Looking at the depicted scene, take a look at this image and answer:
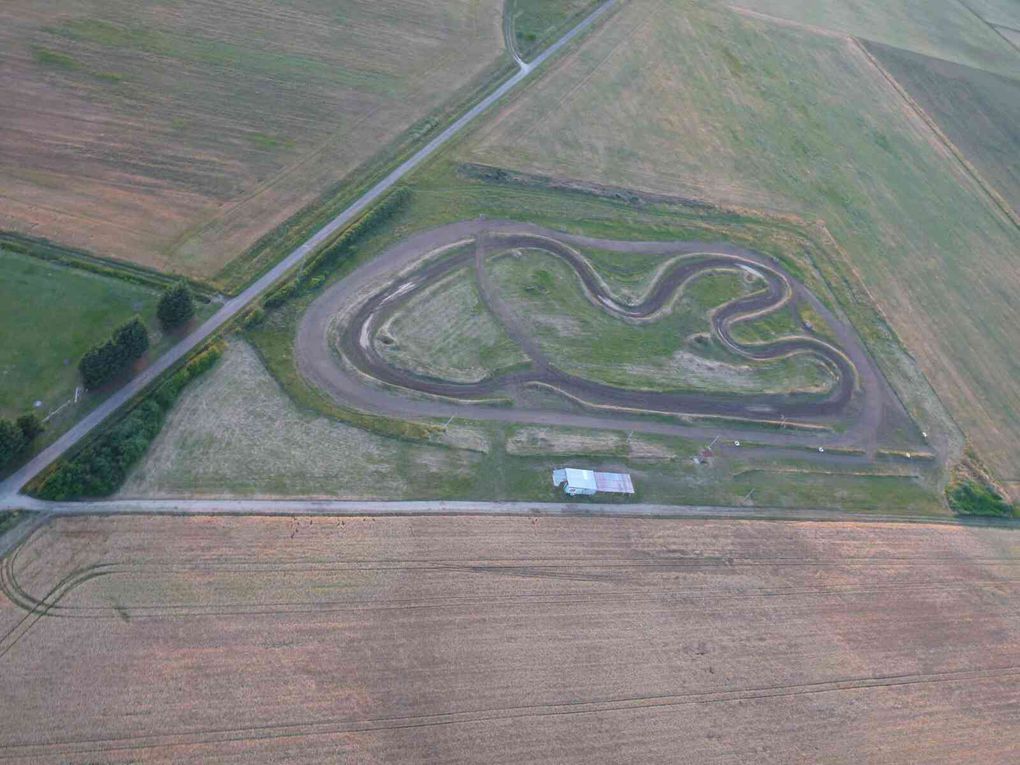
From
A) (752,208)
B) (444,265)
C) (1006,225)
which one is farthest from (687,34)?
(444,265)

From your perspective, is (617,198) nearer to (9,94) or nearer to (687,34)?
(687,34)

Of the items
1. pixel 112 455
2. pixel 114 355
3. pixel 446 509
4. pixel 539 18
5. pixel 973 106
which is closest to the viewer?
pixel 112 455

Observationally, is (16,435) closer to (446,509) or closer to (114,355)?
(114,355)

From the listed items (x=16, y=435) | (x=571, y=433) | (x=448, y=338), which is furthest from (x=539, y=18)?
(x=16, y=435)

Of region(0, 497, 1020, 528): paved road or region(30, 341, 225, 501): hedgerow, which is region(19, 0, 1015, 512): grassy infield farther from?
region(30, 341, 225, 501): hedgerow

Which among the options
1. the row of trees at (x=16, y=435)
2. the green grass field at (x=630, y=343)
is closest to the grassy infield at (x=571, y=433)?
the green grass field at (x=630, y=343)

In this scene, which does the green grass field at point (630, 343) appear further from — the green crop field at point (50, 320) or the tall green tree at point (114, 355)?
the green crop field at point (50, 320)

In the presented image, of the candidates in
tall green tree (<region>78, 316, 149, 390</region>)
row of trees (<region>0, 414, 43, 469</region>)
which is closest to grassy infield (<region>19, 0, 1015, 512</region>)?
tall green tree (<region>78, 316, 149, 390</region>)
